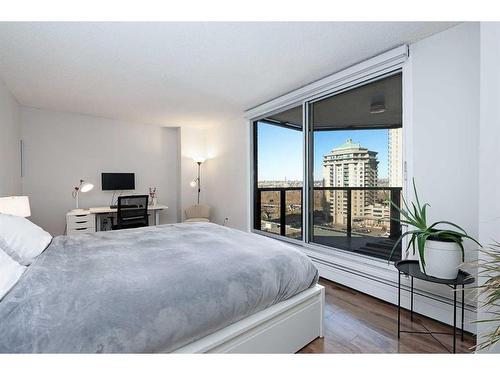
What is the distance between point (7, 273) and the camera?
113cm

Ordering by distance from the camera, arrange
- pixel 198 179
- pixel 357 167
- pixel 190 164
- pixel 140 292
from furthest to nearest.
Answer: pixel 198 179 < pixel 190 164 < pixel 357 167 < pixel 140 292

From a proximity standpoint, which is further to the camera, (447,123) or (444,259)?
(447,123)

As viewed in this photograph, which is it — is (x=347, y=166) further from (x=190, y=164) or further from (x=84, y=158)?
(x=84, y=158)

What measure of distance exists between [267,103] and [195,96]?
1.04m

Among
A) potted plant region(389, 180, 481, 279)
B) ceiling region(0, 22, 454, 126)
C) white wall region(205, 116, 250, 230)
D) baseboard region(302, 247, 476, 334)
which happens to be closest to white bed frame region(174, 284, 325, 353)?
potted plant region(389, 180, 481, 279)

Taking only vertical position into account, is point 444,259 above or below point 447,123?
below

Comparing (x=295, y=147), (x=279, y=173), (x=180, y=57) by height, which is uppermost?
(x=180, y=57)

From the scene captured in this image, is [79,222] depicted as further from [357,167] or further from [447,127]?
[447,127]

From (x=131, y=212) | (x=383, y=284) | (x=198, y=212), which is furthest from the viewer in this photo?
(x=198, y=212)

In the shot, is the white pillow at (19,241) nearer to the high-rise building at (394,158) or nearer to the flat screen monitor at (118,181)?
the flat screen monitor at (118,181)

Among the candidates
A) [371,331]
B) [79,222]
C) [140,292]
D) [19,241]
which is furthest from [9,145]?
[371,331]

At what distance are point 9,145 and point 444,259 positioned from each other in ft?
15.5

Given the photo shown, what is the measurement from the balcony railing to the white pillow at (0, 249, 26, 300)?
2769 mm

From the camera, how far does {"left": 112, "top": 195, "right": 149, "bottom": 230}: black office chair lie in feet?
12.1
